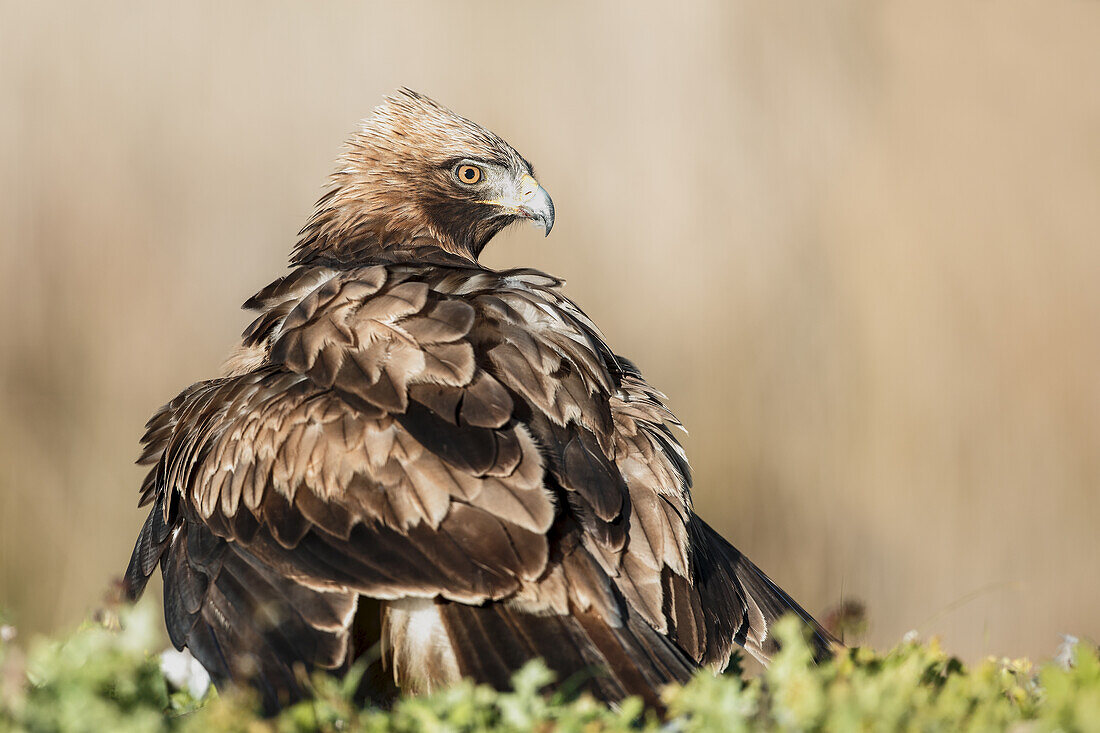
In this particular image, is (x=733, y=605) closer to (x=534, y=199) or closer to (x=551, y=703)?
(x=551, y=703)

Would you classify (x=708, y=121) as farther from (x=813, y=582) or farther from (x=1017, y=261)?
(x=813, y=582)

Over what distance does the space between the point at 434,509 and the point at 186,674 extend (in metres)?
0.80

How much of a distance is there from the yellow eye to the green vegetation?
11.5ft

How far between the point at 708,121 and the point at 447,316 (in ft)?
20.1

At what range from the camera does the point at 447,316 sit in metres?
3.55

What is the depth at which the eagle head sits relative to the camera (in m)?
5.58

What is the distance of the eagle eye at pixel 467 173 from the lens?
18.9 feet

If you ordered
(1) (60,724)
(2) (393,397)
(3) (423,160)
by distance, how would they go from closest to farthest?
(1) (60,724) → (2) (393,397) → (3) (423,160)

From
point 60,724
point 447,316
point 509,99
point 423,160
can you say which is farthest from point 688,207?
point 60,724

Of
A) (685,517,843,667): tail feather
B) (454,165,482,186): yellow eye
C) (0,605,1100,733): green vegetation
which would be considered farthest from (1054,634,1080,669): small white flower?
(454,165,482,186): yellow eye

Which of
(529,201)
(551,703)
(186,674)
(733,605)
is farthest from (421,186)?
(551,703)

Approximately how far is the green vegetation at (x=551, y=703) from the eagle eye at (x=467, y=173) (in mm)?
3505

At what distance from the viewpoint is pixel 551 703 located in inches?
94.6

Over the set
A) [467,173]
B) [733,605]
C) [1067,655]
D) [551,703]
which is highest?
[467,173]
